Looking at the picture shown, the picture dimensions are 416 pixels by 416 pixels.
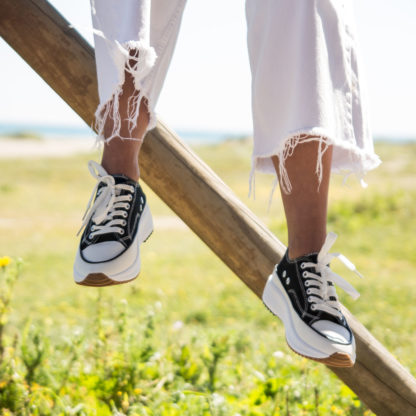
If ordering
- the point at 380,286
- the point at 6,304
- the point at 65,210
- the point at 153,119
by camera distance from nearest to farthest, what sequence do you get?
the point at 153,119
the point at 6,304
the point at 380,286
the point at 65,210

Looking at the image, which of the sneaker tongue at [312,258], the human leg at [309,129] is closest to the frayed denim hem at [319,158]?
the human leg at [309,129]

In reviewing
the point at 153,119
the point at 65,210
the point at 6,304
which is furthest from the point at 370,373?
the point at 65,210

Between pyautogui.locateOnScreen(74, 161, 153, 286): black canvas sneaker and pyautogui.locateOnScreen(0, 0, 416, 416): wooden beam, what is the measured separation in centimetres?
20

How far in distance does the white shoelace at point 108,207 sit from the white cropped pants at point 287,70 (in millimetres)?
115

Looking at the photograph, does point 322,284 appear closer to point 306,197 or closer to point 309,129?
point 306,197

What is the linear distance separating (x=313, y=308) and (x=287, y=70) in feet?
1.82

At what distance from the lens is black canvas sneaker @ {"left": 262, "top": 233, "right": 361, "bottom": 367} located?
3.76 feet

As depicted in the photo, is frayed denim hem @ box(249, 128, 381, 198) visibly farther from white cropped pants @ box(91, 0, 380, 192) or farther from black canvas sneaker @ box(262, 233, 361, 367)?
black canvas sneaker @ box(262, 233, 361, 367)

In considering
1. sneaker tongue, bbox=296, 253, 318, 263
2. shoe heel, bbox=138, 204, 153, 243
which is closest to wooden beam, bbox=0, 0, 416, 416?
shoe heel, bbox=138, 204, 153, 243

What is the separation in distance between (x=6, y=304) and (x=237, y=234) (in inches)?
37.0

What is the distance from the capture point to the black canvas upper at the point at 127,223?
1248 millimetres

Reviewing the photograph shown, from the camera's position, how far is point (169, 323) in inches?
153

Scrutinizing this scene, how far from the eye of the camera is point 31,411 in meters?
1.59

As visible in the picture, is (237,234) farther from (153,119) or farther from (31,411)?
(31,411)
